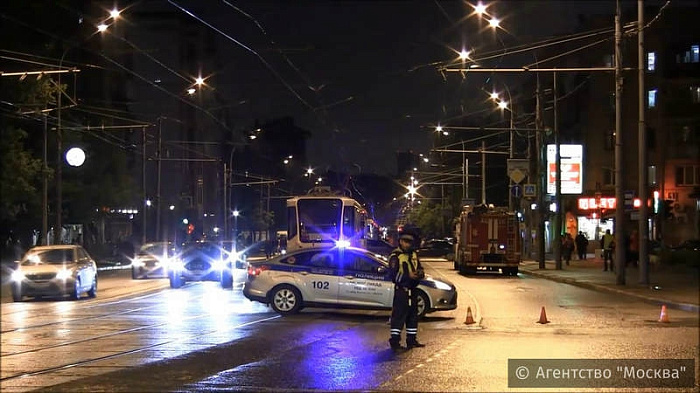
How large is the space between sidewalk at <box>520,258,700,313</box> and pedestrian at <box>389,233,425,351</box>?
656 centimetres

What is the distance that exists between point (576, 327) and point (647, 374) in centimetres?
512

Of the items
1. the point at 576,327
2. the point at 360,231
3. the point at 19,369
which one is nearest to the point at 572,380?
the point at 576,327

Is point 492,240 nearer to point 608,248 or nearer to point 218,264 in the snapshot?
point 608,248

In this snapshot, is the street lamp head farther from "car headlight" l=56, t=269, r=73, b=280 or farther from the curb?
the curb

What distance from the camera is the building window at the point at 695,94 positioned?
180 ft

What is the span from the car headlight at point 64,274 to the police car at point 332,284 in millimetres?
6758

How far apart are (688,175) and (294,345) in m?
49.2

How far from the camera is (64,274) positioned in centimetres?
2156

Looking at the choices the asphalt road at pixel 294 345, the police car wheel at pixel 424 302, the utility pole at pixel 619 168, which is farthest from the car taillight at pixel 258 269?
the utility pole at pixel 619 168

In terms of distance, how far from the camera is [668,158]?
55531mm

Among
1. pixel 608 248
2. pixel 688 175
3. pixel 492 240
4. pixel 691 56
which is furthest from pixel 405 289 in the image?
pixel 691 56

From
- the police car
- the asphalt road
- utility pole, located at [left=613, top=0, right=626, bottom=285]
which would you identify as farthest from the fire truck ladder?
the police car

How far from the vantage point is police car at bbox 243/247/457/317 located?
650 inches

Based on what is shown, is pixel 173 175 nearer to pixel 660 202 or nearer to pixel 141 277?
pixel 141 277
